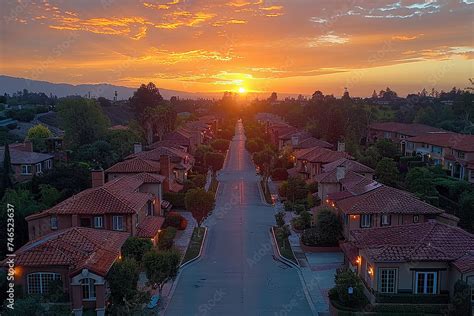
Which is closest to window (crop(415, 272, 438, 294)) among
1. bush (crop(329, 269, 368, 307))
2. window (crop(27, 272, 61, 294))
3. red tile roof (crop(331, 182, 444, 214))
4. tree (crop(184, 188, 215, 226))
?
bush (crop(329, 269, 368, 307))

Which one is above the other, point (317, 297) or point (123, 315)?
point (123, 315)

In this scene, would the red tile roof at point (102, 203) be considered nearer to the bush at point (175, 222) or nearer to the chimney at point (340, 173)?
the bush at point (175, 222)

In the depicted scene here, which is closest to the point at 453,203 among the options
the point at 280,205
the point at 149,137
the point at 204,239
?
the point at 280,205

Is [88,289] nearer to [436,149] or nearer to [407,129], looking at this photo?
[436,149]

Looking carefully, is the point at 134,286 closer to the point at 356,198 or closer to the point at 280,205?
the point at 356,198

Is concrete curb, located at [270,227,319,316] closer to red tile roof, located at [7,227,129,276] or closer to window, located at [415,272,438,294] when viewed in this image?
window, located at [415,272,438,294]

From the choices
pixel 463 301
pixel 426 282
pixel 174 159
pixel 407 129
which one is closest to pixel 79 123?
pixel 174 159
